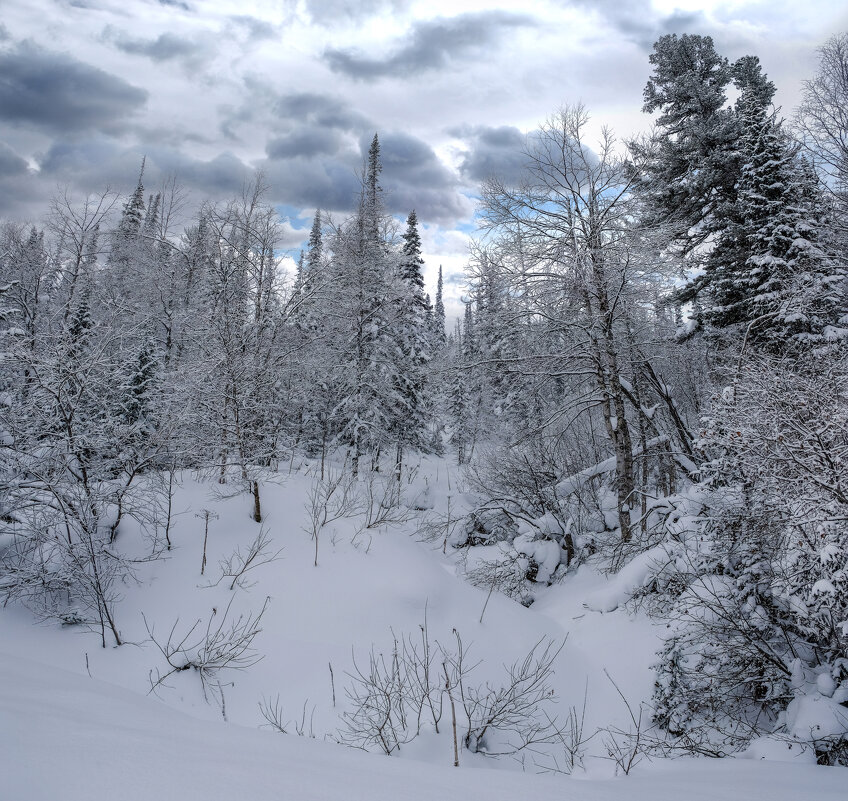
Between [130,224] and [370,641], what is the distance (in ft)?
168

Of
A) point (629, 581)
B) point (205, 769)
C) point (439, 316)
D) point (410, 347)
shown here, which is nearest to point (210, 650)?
point (205, 769)

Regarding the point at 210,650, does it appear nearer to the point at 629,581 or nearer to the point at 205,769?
the point at 205,769

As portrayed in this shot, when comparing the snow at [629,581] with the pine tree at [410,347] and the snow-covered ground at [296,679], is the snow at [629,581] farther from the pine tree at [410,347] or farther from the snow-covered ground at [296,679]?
the pine tree at [410,347]

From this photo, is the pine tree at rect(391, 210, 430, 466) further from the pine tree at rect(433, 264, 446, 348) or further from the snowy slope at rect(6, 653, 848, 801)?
the pine tree at rect(433, 264, 446, 348)

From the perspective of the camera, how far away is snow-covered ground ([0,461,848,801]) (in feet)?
7.57

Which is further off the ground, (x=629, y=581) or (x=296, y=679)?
(x=629, y=581)

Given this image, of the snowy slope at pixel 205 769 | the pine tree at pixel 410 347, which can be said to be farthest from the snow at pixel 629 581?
the pine tree at pixel 410 347

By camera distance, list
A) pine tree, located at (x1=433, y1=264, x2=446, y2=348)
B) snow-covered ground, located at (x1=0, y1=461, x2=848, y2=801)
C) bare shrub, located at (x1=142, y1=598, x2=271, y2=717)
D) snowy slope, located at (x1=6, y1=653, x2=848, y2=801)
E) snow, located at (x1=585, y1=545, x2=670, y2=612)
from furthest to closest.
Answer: pine tree, located at (x1=433, y1=264, x2=446, y2=348) → snow, located at (x1=585, y1=545, x2=670, y2=612) → bare shrub, located at (x1=142, y1=598, x2=271, y2=717) → snow-covered ground, located at (x1=0, y1=461, x2=848, y2=801) → snowy slope, located at (x1=6, y1=653, x2=848, y2=801)

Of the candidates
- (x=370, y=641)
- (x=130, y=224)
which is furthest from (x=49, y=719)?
(x=130, y=224)

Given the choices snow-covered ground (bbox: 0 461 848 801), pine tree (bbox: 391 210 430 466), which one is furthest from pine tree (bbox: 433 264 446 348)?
snow-covered ground (bbox: 0 461 848 801)

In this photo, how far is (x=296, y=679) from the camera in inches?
269

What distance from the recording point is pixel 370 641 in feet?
24.5

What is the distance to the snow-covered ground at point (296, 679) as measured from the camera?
231 cm

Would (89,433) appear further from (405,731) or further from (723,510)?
(723,510)
